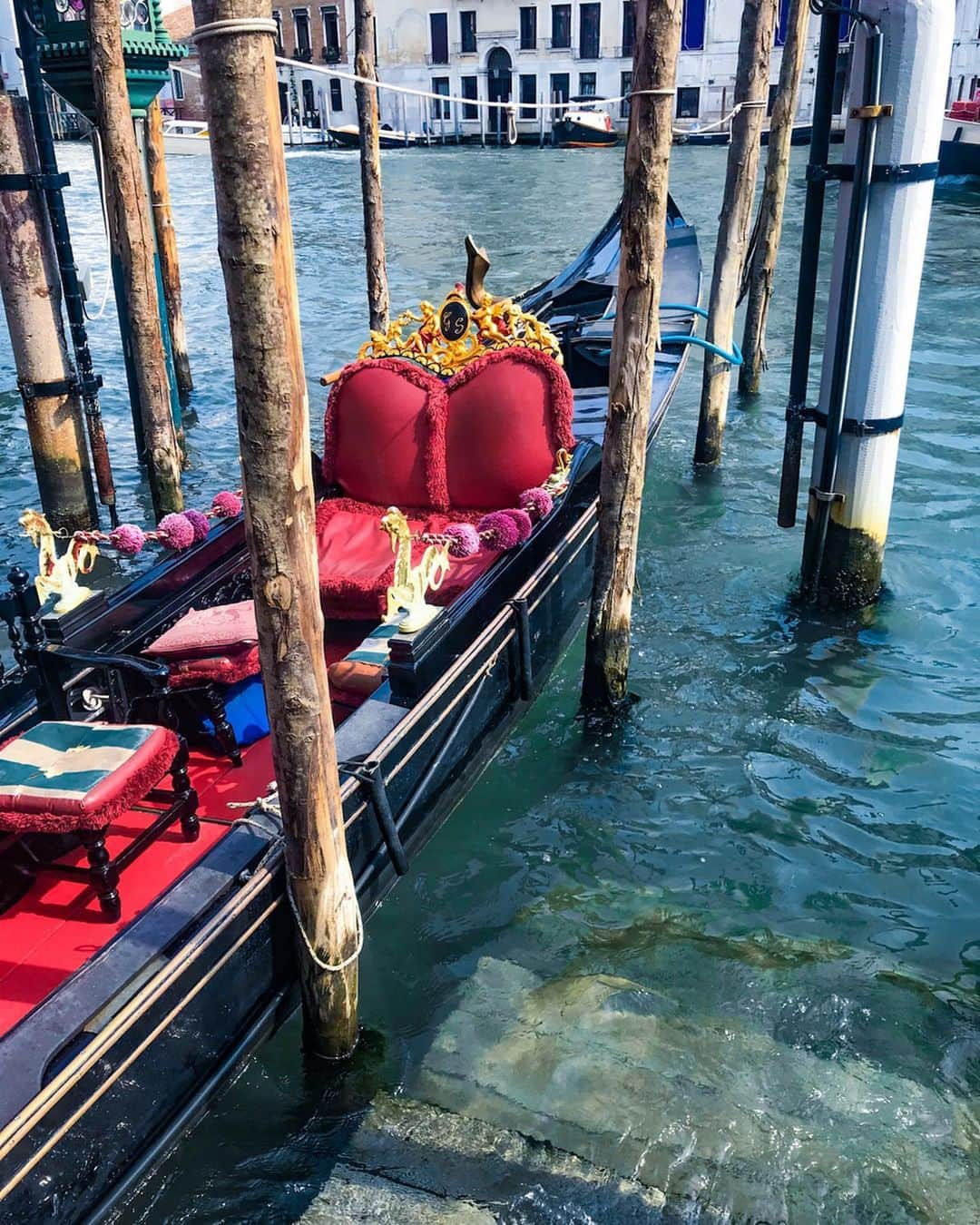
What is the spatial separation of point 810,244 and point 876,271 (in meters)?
0.32

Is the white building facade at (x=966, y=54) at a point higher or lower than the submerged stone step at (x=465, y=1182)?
higher

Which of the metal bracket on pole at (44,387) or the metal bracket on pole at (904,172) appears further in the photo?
the metal bracket on pole at (44,387)

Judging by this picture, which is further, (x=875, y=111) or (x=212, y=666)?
(x=875, y=111)

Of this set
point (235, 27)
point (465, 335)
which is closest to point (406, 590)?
point (465, 335)

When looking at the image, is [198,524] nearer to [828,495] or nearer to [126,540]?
[126,540]

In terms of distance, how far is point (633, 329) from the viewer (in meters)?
3.35

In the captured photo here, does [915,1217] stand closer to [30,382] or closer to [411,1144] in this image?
[411,1144]

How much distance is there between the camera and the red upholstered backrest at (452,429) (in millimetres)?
4211

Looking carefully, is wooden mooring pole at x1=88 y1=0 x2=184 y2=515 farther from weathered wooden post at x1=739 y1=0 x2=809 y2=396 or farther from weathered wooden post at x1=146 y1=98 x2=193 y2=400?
weathered wooden post at x1=739 y1=0 x2=809 y2=396

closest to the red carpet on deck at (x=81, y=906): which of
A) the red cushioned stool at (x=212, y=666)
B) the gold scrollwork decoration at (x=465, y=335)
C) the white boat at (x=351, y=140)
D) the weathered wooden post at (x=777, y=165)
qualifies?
the red cushioned stool at (x=212, y=666)

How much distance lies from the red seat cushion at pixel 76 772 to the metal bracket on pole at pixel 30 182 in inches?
121

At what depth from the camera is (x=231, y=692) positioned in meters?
3.25

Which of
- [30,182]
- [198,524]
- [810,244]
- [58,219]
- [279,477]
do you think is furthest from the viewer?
[58,219]

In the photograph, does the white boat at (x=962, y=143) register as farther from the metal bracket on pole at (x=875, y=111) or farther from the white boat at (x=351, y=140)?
the metal bracket on pole at (x=875, y=111)
